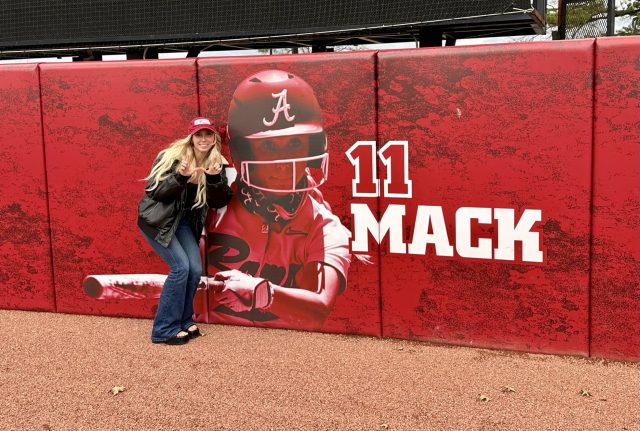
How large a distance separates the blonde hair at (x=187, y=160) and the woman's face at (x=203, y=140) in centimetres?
3

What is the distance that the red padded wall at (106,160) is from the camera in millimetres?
4824

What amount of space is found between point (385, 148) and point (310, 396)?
1727 millimetres

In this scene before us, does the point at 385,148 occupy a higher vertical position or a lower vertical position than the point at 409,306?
higher

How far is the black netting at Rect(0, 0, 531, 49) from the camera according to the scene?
8453mm

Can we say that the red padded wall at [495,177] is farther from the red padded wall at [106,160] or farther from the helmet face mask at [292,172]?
the red padded wall at [106,160]

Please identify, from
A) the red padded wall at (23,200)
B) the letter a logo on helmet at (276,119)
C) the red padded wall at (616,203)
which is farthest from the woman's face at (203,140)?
the red padded wall at (616,203)

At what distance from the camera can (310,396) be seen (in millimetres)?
3572

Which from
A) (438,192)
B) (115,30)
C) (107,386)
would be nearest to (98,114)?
(107,386)

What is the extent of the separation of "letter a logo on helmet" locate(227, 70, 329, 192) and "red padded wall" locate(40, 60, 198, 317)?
1.31ft

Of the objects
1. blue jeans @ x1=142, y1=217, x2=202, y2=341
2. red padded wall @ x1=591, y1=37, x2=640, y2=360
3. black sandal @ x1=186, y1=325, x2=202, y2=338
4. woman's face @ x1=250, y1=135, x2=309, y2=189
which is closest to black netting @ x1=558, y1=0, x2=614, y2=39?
red padded wall @ x1=591, y1=37, x2=640, y2=360

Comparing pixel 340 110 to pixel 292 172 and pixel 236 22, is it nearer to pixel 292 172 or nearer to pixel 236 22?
pixel 292 172

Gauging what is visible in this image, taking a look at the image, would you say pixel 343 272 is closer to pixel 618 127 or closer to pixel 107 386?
pixel 107 386

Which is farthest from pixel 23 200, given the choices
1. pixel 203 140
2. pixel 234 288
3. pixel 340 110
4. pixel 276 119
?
pixel 340 110

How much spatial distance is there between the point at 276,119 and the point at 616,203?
2.30 meters
